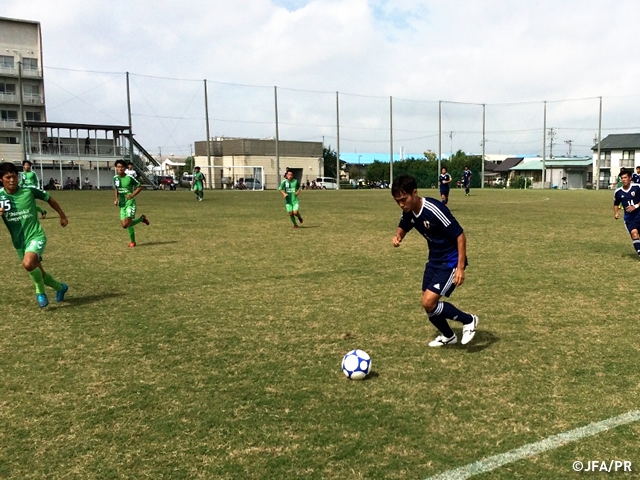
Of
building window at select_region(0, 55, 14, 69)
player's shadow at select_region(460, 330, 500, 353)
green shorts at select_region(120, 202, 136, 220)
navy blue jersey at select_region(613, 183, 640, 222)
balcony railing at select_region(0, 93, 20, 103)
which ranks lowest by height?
player's shadow at select_region(460, 330, 500, 353)

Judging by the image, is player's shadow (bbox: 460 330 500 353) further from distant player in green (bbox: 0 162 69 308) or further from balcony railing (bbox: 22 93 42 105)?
balcony railing (bbox: 22 93 42 105)

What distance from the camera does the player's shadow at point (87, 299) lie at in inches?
280

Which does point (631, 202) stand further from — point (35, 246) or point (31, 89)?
point (31, 89)

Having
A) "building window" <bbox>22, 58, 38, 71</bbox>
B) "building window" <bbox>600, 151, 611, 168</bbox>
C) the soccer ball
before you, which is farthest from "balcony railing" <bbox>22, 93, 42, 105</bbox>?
"building window" <bbox>600, 151, 611, 168</bbox>

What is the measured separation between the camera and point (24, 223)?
681 cm

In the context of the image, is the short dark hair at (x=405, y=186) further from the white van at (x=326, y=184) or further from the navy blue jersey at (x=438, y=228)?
the white van at (x=326, y=184)

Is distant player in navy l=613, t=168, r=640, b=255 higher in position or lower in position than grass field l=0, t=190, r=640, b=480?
higher

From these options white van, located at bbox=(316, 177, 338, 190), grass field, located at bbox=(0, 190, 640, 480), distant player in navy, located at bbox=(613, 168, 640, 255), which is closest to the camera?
grass field, located at bbox=(0, 190, 640, 480)

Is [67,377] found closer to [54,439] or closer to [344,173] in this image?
[54,439]

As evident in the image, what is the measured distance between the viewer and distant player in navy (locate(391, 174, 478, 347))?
4.89 m

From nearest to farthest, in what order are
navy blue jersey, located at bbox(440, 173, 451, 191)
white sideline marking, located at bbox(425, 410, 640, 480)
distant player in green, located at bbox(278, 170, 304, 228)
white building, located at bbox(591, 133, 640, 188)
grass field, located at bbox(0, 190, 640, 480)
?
white sideline marking, located at bbox(425, 410, 640, 480), grass field, located at bbox(0, 190, 640, 480), distant player in green, located at bbox(278, 170, 304, 228), navy blue jersey, located at bbox(440, 173, 451, 191), white building, located at bbox(591, 133, 640, 188)

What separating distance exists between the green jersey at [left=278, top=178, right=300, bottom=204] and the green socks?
372 inches

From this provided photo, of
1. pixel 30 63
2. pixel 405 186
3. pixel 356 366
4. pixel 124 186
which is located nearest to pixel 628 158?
pixel 30 63

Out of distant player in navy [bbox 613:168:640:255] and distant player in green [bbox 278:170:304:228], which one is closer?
distant player in navy [bbox 613:168:640:255]
